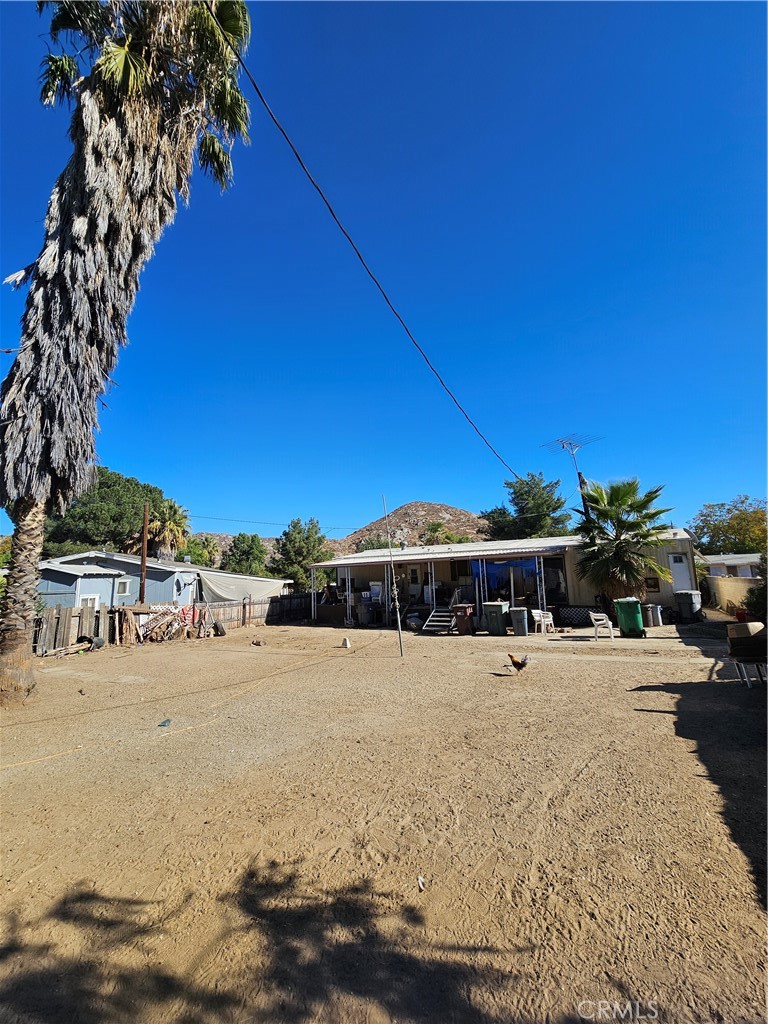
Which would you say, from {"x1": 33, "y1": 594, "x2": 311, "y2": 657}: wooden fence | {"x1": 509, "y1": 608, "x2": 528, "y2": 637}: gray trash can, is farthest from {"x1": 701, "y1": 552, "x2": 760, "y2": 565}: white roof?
{"x1": 33, "y1": 594, "x2": 311, "y2": 657}: wooden fence

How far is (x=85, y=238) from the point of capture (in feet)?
26.3

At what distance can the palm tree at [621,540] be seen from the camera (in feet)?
52.2

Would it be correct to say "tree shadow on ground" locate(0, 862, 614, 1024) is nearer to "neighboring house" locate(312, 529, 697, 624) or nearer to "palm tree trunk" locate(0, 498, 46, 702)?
"palm tree trunk" locate(0, 498, 46, 702)

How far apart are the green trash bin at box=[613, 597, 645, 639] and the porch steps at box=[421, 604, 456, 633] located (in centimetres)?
553

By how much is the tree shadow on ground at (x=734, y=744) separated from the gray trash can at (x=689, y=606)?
389 inches

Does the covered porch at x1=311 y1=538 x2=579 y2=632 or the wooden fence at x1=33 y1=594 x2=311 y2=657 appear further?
the covered porch at x1=311 y1=538 x2=579 y2=632

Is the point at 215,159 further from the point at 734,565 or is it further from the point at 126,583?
the point at 734,565

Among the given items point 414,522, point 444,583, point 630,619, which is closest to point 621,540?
point 630,619

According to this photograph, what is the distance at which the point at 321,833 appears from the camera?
3553 mm

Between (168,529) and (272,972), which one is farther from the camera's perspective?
(168,529)

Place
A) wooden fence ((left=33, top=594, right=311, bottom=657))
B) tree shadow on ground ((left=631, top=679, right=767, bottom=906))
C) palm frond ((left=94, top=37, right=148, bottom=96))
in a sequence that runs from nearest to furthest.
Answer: tree shadow on ground ((left=631, top=679, right=767, bottom=906))
palm frond ((left=94, top=37, right=148, bottom=96))
wooden fence ((left=33, top=594, right=311, bottom=657))

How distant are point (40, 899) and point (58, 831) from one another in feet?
3.30

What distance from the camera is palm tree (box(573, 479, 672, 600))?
1590 cm

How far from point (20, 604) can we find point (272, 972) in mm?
8273
